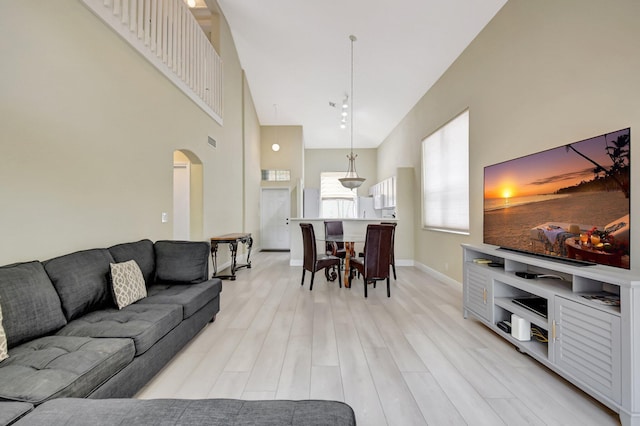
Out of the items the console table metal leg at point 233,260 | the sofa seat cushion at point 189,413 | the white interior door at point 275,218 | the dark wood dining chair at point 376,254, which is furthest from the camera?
the white interior door at point 275,218

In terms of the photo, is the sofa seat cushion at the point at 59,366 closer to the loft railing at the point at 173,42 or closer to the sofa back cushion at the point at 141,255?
the sofa back cushion at the point at 141,255

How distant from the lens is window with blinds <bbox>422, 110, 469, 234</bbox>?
3.95 m

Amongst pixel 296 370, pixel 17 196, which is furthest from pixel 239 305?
pixel 17 196

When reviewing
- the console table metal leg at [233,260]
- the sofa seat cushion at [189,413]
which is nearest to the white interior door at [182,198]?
the console table metal leg at [233,260]

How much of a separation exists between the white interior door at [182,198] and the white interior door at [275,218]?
3640 mm

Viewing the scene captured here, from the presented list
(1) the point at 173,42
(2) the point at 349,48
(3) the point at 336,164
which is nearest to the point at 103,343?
(1) the point at 173,42

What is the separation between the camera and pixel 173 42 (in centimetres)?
365

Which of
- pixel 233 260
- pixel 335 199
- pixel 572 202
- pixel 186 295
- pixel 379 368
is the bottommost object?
pixel 379 368

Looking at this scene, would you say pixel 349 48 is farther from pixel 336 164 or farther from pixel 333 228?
pixel 336 164

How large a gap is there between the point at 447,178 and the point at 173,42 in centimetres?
442

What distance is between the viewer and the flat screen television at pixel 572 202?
1743 mm

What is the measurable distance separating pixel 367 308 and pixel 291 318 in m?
0.93

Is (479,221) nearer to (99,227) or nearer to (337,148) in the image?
(99,227)

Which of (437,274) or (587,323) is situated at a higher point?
(587,323)
